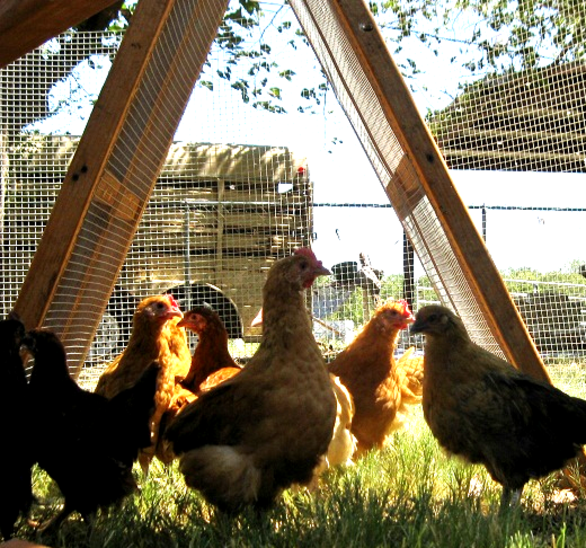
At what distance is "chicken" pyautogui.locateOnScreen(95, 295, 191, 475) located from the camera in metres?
3.43

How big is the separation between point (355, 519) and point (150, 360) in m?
1.75

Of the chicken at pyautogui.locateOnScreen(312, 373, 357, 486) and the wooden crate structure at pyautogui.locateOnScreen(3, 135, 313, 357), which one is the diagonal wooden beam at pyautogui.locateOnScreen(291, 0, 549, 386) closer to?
the chicken at pyautogui.locateOnScreen(312, 373, 357, 486)

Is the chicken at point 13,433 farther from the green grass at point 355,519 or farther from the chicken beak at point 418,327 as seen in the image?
the chicken beak at point 418,327

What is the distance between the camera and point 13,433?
2.32m

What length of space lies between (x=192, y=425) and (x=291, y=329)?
1.78ft

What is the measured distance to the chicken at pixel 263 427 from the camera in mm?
2404

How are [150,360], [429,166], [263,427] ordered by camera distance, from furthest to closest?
[150,360] < [429,166] < [263,427]

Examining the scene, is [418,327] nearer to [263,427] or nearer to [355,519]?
[263,427]

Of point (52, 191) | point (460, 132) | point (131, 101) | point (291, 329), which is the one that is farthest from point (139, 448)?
point (460, 132)

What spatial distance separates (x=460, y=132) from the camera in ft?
14.9

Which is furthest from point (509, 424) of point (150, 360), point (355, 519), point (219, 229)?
point (219, 229)

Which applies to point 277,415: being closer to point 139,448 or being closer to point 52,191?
point 139,448

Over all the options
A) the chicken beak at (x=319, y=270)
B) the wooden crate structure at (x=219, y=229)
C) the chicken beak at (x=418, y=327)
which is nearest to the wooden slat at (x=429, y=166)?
the chicken beak at (x=418, y=327)

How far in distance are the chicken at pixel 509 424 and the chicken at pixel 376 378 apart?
98 centimetres
